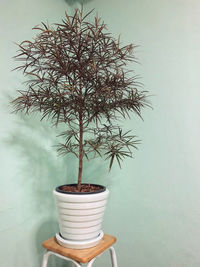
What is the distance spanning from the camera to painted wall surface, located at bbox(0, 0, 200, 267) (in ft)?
4.45

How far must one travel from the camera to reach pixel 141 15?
61.6 inches

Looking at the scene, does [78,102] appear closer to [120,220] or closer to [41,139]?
[41,139]

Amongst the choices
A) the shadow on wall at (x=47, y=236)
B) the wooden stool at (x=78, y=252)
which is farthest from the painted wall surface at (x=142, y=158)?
the wooden stool at (x=78, y=252)

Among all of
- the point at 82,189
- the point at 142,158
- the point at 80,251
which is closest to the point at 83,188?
the point at 82,189

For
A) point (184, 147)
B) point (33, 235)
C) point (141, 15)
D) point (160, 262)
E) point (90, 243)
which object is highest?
point (141, 15)

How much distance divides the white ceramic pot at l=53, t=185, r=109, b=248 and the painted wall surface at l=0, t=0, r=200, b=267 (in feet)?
1.34

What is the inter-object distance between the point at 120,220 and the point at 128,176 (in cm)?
32

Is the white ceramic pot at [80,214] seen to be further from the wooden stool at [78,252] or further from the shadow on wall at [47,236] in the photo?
the shadow on wall at [47,236]

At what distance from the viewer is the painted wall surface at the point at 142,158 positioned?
1355 millimetres

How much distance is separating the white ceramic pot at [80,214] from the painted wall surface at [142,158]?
41cm

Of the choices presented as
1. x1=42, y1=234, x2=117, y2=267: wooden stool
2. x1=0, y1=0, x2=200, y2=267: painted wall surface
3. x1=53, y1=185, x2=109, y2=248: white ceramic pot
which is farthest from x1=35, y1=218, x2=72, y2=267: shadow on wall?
x1=53, y1=185, x2=109, y2=248: white ceramic pot

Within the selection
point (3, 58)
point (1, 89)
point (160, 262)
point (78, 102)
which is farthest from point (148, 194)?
point (3, 58)

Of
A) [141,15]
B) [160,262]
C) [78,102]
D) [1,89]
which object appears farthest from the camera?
[141,15]

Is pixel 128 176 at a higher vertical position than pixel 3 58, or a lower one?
lower
